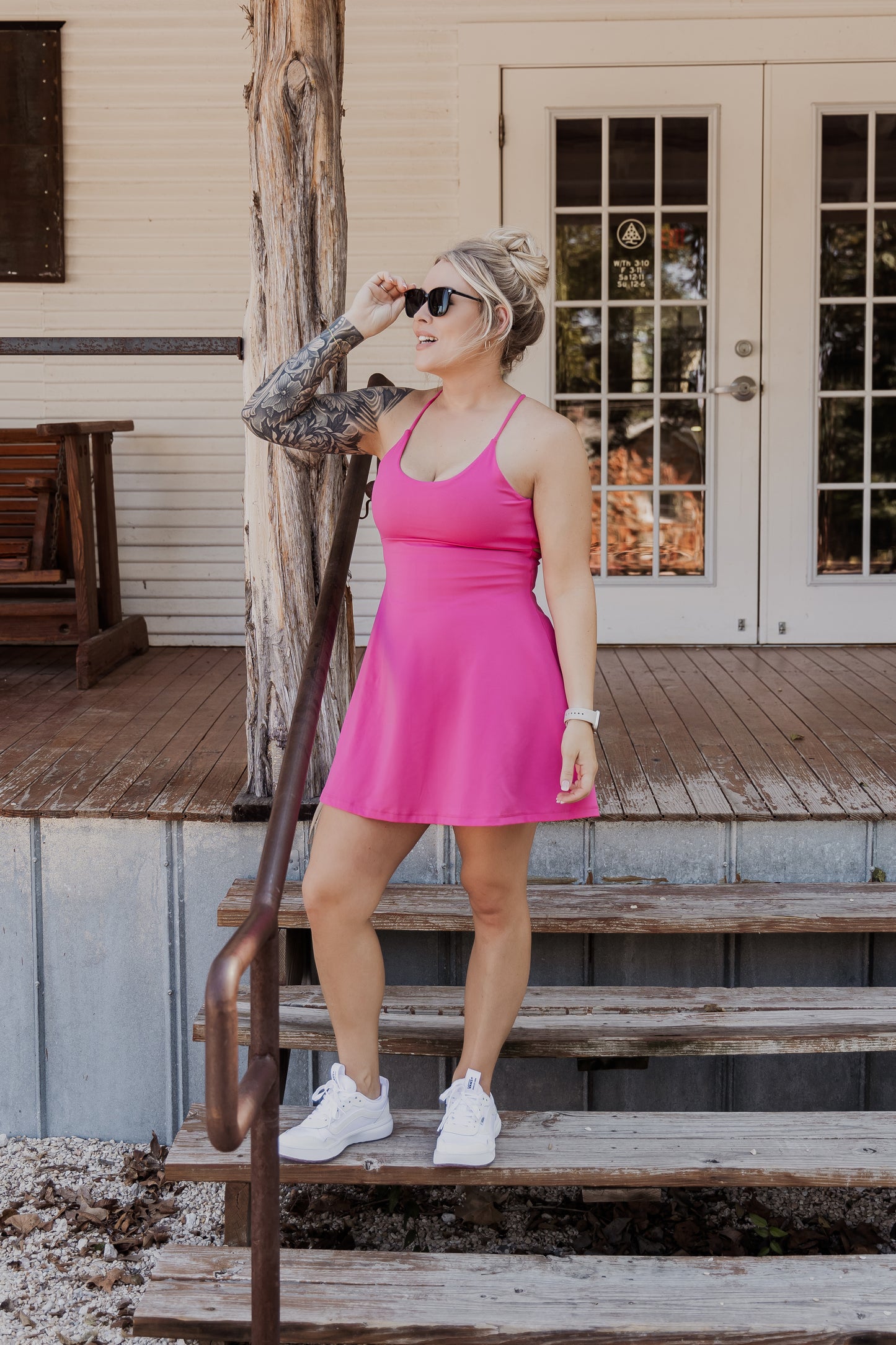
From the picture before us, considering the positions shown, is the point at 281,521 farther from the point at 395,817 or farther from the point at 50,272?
the point at 50,272

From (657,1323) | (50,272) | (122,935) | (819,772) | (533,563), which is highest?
(50,272)

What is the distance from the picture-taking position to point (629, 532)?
539cm

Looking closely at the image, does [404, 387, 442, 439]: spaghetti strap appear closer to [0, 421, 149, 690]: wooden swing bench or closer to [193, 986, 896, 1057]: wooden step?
[193, 986, 896, 1057]: wooden step

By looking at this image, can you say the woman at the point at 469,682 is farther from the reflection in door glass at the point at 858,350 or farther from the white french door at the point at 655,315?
the reflection in door glass at the point at 858,350

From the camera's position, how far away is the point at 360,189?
17.1 feet

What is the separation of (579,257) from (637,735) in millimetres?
2345

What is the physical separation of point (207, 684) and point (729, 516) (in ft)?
7.14

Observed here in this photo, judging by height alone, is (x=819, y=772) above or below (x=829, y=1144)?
above

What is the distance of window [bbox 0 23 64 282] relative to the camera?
5.16 metres

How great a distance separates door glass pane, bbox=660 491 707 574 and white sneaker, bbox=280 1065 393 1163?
3450mm

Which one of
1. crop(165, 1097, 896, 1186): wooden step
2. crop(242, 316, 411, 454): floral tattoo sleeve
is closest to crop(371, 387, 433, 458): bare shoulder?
crop(242, 316, 411, 454): floral tattoo sleeve

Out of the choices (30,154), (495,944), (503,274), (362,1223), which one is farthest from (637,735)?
(30,154)

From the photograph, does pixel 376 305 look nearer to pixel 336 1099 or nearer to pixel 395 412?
pixel 395 412

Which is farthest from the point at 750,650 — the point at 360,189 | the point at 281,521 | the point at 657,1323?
the point at 657,1323
